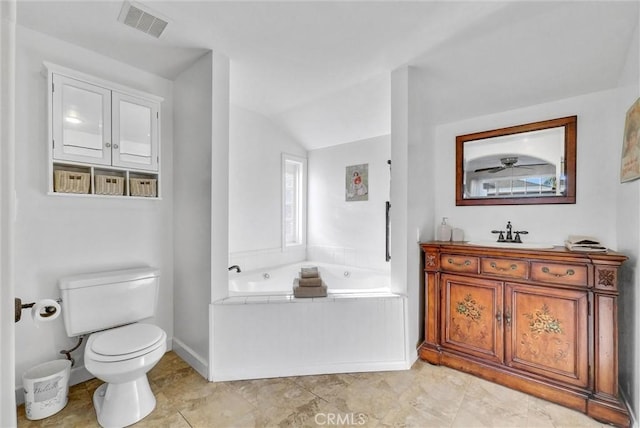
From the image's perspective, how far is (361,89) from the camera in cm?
270

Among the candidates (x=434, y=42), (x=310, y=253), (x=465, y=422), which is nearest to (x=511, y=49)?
(x=434, y=42)

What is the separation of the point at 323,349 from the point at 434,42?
7.58 feet

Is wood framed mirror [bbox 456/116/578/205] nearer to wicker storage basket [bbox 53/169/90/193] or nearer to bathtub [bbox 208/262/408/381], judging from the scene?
bathtub [bbox 208/262/408/381]

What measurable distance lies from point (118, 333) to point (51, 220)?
0.89 m

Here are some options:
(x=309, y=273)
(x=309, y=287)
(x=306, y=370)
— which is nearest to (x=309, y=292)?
(x=309, y=287)

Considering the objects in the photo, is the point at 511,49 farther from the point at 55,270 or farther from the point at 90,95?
the point at 55,270

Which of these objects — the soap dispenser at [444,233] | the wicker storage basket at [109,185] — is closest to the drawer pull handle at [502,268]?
the soap dispenser at [444,233]

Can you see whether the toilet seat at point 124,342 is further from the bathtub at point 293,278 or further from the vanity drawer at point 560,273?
the vanity drawer at point 560,273

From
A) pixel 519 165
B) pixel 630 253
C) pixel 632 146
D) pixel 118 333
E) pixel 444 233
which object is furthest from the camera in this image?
pixel 444 233

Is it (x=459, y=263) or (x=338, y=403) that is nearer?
(x=338, y=403)

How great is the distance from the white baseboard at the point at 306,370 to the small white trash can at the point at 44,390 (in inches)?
35.1

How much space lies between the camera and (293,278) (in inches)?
137

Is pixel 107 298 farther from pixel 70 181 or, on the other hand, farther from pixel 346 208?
pixel 346 208

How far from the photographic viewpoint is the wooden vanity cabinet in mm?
1729
